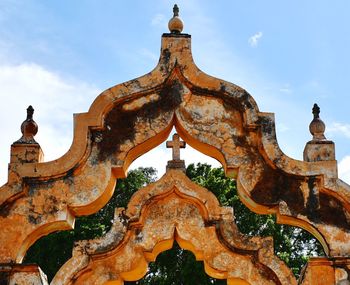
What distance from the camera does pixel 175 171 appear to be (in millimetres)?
8016

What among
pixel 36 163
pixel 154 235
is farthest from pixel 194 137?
pixel 36 163

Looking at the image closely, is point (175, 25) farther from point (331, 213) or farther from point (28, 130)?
point (331, 213)

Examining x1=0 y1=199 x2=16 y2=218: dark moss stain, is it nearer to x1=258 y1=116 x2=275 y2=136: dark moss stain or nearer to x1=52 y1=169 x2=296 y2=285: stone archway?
x1=52 y1=169 x2=296 y2=285: stone archway

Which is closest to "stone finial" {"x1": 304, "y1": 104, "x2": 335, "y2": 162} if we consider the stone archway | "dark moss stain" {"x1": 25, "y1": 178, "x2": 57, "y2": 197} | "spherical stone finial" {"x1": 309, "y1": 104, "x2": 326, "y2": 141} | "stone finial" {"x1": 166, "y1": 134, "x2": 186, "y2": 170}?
"spherical stone finial" {"x1": 309, "y1": 104, "x2": 326, "y2": 141}

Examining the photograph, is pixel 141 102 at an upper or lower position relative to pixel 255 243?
upper

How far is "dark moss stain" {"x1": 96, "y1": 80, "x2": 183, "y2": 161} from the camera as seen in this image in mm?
8086

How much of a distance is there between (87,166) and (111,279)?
4.50 ft

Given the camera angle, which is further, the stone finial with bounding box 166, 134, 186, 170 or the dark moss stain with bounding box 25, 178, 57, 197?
the stone finial with bounding box 166, 134, 186, 170

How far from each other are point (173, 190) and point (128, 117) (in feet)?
3.54

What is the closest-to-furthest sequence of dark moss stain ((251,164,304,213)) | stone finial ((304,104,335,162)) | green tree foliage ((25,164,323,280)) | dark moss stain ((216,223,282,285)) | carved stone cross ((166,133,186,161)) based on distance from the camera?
1. dark moss stain ((216,223,282,285))
2. dark moss stain ((251,164,304,213))
3. stone finial ((304,104,335,162))
4. carved stone cross ((166,133,186,161))
5. green tree foliage ((25,164,323,280))

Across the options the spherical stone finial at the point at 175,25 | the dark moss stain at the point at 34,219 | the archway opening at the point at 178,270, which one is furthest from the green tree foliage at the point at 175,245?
the dark moss stain at the point at 34,219

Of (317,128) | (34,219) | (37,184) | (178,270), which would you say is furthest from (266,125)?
(178,270)

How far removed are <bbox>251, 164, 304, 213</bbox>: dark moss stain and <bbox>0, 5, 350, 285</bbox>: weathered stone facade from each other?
12 mm

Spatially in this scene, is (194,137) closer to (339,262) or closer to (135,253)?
(135,253)
